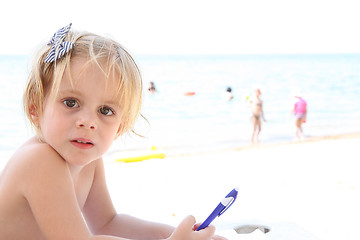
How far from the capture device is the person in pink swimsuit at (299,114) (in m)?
8.59

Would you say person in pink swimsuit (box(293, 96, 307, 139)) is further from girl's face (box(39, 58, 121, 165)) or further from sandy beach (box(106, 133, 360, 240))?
girl's face (box(39, 58, 121, 165))

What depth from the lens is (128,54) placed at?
123cm

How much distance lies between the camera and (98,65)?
1115mm

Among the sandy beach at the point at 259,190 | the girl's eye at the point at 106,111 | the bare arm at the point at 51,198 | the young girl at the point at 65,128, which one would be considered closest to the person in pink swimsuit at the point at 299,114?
the sandy beach at the point at 259,190

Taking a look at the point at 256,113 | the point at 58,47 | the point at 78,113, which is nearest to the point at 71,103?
the point at 78,113

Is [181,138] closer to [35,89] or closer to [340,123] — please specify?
[340,123]

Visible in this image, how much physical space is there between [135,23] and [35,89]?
132 feet

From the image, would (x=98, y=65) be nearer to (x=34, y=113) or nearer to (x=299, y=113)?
(x=34, y=113)

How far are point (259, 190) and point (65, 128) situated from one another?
8.31ft

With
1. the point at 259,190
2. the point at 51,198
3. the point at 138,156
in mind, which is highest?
the point at 51,198

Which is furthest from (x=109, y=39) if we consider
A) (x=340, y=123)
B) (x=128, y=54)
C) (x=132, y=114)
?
(x=340, y=123)

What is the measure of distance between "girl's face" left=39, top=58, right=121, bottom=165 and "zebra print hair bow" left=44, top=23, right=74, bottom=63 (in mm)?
41

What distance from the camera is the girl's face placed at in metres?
1.10

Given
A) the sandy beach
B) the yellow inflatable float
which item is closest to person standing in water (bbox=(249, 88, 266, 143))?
the sandy beach
